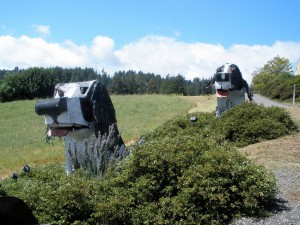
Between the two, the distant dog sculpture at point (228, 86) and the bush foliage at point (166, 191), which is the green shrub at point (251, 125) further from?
the bush foliage at point (166, 191)

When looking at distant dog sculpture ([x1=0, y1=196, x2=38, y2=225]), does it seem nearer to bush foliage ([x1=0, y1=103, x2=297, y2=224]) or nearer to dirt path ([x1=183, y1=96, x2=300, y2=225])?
bush foliage ([x1=0, y1=103, x2=297, y2=224])

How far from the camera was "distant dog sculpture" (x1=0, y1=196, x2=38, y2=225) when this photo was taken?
7.38ft

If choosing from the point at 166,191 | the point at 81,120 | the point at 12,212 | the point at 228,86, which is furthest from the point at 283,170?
the point at 12,212

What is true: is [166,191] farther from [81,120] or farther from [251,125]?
[251,125]

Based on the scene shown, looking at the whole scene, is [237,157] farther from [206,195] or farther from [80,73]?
[80,73]

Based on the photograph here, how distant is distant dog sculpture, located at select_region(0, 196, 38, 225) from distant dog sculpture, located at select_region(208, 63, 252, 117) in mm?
10119

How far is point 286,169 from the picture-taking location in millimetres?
7438

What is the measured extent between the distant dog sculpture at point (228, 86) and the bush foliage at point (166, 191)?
6.22 m

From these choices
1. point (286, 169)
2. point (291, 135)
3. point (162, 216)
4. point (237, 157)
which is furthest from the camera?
point (291, 135)

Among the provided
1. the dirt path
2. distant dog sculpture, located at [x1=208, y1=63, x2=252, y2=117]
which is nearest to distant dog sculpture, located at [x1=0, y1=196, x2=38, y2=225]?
the dirt path

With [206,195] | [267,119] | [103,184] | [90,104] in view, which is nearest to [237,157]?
[206,195]

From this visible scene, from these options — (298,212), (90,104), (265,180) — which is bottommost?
(298,212)

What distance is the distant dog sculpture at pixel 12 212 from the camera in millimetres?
2248

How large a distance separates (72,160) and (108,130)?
2.40 ft
